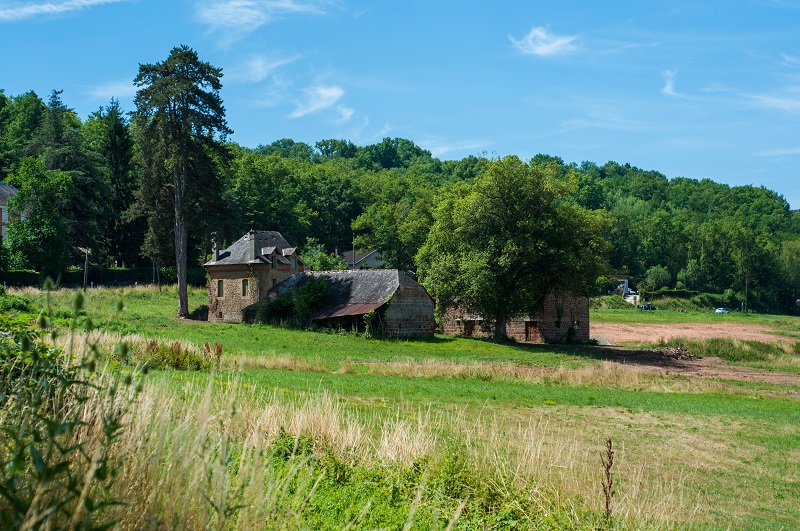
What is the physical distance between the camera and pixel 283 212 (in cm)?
9294

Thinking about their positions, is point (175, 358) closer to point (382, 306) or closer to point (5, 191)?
point (382, 306)

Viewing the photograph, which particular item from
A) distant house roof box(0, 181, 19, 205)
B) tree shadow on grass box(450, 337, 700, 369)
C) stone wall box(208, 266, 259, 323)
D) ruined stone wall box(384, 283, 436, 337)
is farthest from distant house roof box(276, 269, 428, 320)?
distant house roof box(0, 181, 19, 205)

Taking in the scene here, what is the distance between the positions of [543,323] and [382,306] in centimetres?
1444

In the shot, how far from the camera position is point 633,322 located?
8662 centimetres

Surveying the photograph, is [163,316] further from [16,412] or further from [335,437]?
[16,412]

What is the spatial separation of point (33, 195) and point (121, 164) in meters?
16.8

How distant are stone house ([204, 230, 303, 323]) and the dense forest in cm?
199

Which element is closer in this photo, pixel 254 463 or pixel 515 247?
pixel 254 463

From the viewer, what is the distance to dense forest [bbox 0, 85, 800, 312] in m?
61.2

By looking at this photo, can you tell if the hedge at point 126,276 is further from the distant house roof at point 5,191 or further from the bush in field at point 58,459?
the bush in field at point 58,459

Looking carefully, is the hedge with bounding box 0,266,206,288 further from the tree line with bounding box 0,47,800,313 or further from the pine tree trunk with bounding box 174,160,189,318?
the pine tree trunk with bounding box 174,160,189,318

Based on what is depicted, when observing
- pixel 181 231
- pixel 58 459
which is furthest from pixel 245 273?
pixel 58 459

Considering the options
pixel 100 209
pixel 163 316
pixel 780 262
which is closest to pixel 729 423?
pixel 163 316

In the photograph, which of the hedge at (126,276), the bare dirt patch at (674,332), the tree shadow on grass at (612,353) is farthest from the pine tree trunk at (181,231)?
the bare dirt patch at (674,332)
